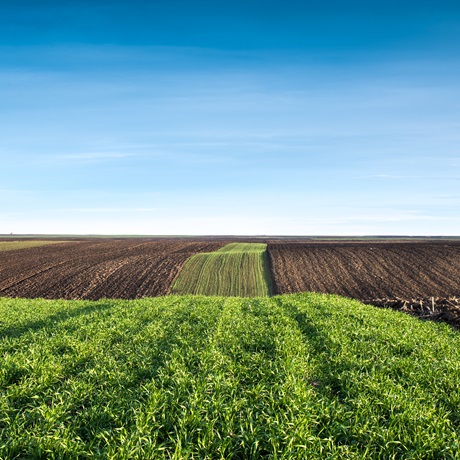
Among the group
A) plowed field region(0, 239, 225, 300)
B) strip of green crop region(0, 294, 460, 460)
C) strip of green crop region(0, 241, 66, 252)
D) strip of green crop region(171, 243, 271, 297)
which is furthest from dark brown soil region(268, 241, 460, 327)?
strip of green crop region(0, 241, 66, 252)

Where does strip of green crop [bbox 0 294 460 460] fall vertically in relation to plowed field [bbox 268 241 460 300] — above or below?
above

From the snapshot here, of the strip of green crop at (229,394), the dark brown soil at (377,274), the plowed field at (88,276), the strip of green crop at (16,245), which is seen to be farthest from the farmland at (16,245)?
the strip of green crop at (229,394)

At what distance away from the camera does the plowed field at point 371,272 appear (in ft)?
118

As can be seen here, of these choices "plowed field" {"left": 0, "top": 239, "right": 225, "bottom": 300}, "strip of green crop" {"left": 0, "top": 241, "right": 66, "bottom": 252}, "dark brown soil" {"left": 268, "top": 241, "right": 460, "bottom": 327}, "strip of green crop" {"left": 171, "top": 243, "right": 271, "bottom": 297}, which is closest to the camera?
"dark brown soil" {"left": 268, "top": 241, "right": 460, "bottom": 327}

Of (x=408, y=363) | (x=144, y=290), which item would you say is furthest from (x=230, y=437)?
(x=144, y=290)

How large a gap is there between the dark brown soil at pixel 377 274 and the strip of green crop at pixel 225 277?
186 cm

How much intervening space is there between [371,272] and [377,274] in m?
0.96

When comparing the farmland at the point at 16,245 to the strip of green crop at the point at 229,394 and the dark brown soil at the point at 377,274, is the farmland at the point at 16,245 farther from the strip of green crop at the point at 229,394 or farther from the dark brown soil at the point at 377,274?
the strip of green crop at the point at 229,394

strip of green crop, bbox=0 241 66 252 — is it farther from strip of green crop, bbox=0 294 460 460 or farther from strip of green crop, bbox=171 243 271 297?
strip of green crop, bbox=0 294 460 460

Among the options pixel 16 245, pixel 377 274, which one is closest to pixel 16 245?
pixel 16 245

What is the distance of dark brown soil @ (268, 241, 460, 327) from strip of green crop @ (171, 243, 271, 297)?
6.11ft

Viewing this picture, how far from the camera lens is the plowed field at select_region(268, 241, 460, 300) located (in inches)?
1421

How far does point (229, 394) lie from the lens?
22.3 ft

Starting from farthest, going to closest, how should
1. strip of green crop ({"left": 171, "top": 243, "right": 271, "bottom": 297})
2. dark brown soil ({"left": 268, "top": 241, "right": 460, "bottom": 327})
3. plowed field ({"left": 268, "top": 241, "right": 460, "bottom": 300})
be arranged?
strip of green crop ({"left": 171, "top": 243, "right": 271, "bottom": 297})
plowed field ({"left": 268, "top": 241, "right": 460, "bottom": 300})
dark brown soil ({"left": 268, "top": 241, "right": 460, "bottom": 327})
